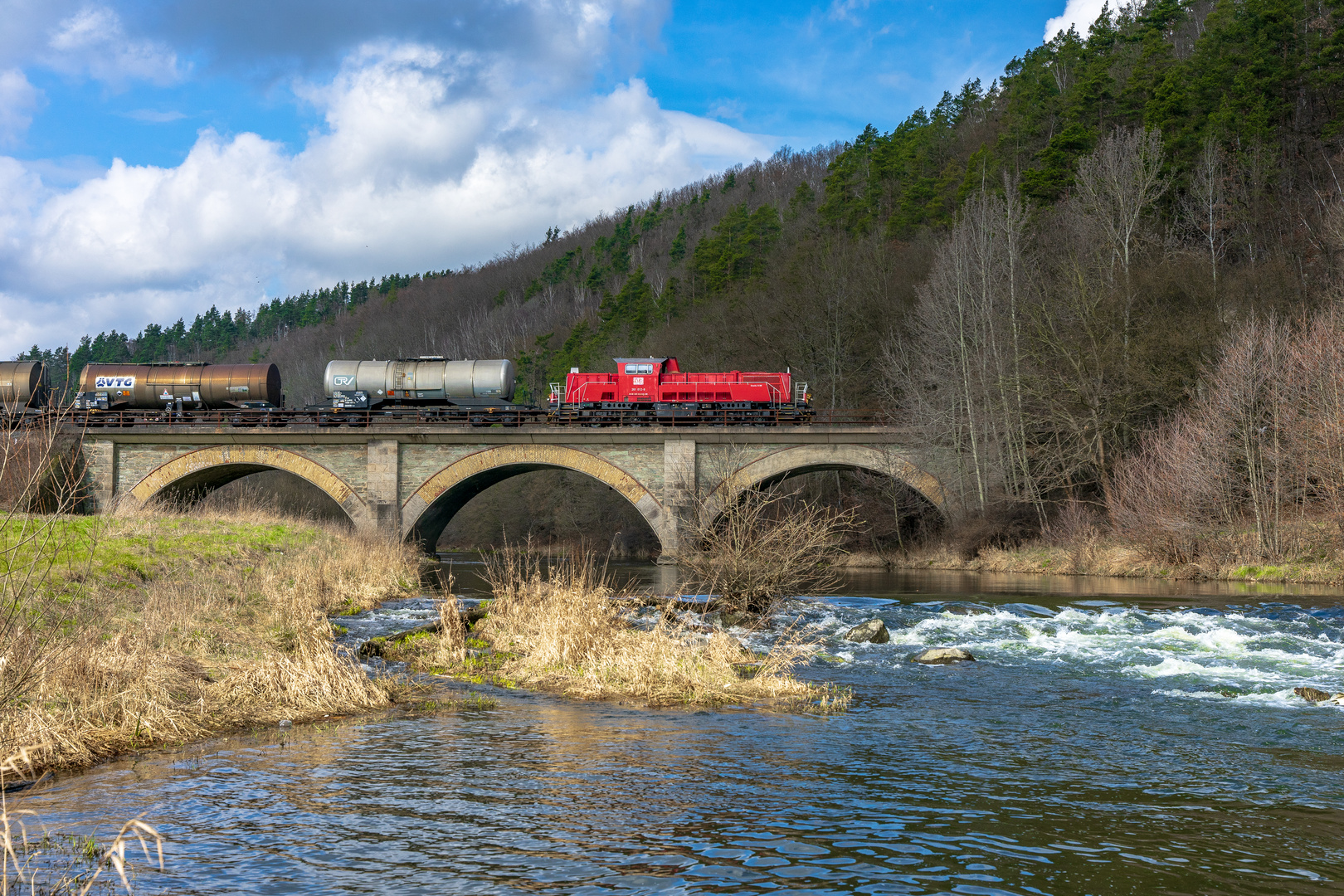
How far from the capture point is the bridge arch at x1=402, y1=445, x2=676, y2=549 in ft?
129

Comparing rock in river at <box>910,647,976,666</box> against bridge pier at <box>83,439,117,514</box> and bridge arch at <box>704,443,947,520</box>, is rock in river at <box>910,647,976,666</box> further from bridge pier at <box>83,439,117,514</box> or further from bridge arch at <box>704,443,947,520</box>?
bridge pier at <box>83,439,117,514</box>

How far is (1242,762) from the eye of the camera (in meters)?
8.20

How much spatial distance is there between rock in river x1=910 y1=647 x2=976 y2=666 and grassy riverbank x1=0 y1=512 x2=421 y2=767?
7.64 m

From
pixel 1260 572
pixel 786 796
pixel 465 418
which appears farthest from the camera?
pixel 465 418

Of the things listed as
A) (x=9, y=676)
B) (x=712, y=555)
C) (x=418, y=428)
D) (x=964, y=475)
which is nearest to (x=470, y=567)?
(x=418, y=428)

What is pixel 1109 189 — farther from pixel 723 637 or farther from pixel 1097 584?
pixel 723 637

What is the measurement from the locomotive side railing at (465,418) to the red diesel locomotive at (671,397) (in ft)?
0.19

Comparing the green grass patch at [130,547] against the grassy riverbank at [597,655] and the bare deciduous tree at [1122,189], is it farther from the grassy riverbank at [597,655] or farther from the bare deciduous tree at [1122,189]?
the bare deciduous tree at [1122,189]

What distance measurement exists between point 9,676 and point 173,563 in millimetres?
11841

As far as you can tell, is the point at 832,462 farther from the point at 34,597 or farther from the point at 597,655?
the point at 34,597

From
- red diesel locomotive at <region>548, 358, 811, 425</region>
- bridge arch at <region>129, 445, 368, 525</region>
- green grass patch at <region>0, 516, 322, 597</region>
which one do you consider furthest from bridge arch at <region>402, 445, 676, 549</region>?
green grass patch at <region>0, 516, 322, 597</region>

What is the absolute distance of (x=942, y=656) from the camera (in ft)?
45.9

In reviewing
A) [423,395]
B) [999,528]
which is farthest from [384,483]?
[999,528]

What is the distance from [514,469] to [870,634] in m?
28.4
